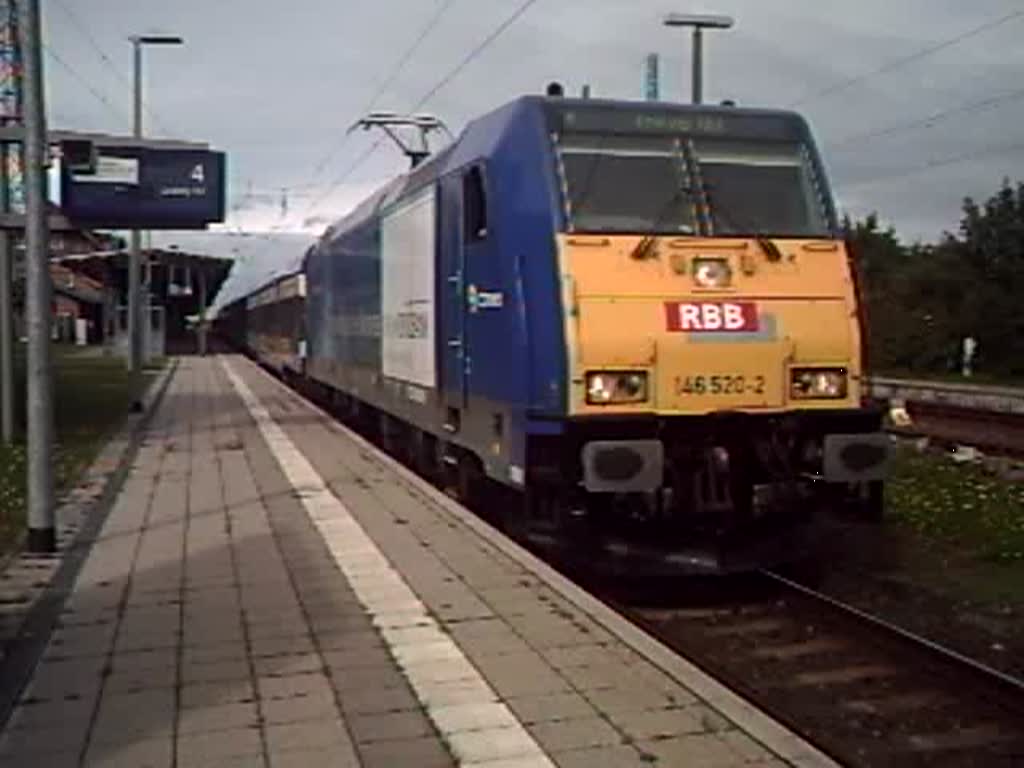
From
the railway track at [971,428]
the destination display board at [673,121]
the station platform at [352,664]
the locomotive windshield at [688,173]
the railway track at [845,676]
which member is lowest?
the railway track at [845,676]

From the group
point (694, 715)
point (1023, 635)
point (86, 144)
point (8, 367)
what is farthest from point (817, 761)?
point (8, 367)

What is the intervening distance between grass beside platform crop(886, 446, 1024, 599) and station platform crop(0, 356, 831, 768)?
338 centimetres

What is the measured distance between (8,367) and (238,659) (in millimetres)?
12312

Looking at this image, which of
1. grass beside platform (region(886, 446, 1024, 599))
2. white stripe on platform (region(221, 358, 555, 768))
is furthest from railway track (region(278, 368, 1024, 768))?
grass beside platform (region(886, 446, 1024, 599))

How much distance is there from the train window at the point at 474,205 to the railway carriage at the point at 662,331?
0.02m

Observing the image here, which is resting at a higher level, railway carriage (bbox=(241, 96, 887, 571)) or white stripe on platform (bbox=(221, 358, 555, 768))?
railway carriage (bbox=(241, 96, 887, 571))

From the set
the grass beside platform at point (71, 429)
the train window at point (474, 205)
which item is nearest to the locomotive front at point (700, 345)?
the train window at point (474, 205)

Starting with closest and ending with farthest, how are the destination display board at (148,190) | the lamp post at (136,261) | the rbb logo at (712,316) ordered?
the rbb logo at (712,316)
the destination display board at (148,190)
the lamp post at (136,261)

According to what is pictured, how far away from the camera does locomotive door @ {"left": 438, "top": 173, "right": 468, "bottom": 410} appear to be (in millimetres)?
9977

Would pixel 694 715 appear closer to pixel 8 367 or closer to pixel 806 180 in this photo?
pixel 806 180

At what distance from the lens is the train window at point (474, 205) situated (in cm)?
938

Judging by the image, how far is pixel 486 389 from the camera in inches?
366

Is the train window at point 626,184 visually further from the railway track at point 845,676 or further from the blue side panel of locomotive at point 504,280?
the railway track at point 845,676

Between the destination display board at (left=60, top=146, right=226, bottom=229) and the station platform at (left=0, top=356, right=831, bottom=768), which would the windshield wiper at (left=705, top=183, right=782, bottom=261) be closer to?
the station platform at (left=0, top=356, right=831, bottom=768)
